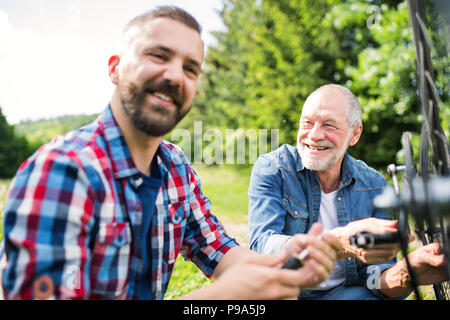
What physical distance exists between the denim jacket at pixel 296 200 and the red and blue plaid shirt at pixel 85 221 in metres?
0.70

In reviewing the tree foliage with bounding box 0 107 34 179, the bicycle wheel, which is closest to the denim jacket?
the bicycle wheel

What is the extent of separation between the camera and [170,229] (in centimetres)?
150

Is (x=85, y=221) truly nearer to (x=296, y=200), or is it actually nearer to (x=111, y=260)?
(x=111, y=260)

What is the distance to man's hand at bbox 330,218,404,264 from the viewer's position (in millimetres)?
1375

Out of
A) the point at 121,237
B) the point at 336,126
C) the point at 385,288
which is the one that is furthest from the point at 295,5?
the point at 121,237

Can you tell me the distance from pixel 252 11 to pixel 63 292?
13.9 metres

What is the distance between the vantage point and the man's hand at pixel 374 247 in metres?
1.38

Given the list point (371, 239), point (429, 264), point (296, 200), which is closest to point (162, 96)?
point (371, 239)

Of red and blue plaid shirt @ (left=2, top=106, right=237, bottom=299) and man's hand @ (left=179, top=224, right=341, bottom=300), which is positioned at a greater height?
red and blue plaid shirt @ (left=2, top=106, right=237, bottom=299)

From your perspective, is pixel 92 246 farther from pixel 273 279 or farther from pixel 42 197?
pixel 273 279

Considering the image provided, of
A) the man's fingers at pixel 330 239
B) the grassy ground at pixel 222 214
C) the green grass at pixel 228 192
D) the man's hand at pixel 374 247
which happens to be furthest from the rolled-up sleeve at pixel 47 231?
the green grass at pixel 228 192

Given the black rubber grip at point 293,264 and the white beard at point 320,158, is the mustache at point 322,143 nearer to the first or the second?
the white beard at point 320,158

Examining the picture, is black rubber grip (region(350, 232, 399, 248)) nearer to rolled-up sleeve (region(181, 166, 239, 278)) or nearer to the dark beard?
rolled-up sleeve (region(181, 166, 239, 278))

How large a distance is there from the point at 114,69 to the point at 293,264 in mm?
943
